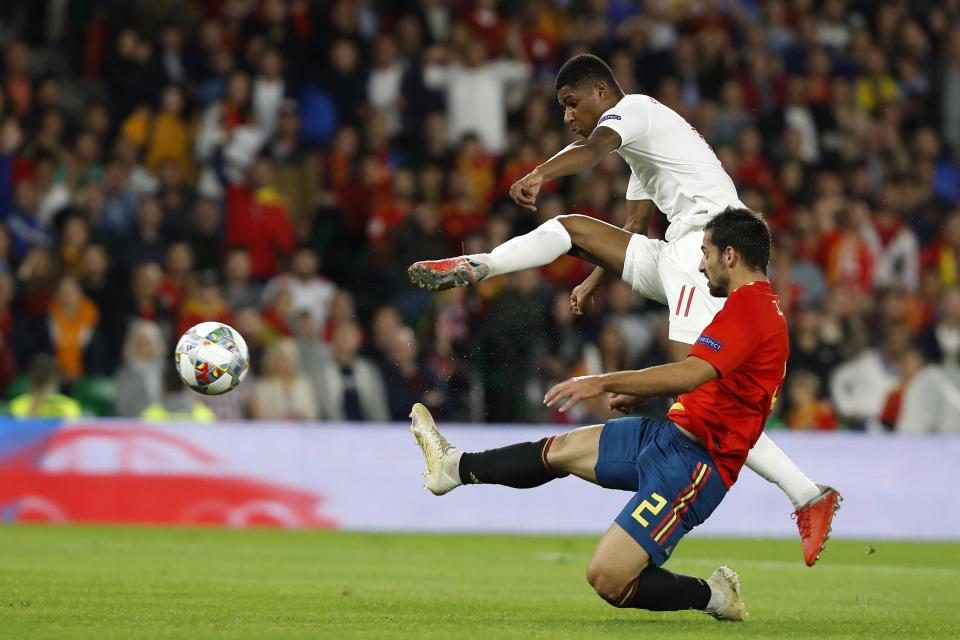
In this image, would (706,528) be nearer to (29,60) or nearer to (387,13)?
(387,13)

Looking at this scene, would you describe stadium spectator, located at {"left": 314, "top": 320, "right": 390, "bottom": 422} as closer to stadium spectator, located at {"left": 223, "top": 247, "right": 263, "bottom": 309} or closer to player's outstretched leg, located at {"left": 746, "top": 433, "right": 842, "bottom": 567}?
stadium spectator, located at {"left": 223, "top": 247, "right": 263, "bottom": 309}

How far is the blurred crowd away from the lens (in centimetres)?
1462

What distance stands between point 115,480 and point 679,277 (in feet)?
23.8

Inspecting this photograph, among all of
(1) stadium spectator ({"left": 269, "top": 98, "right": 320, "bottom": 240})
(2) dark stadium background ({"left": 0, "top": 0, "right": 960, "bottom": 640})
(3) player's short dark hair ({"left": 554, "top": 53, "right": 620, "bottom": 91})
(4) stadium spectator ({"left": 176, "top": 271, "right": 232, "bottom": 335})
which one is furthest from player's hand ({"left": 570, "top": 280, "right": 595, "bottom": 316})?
(1) stadium spectator ({"left": 269, "top": 98, "right": 320, "bottom": 240})

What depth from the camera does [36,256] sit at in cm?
1480

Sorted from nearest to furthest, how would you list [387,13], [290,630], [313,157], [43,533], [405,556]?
1. [290,630]
2. [405,556]
3. [43,533]
4. [313,157]
5. [387,13]

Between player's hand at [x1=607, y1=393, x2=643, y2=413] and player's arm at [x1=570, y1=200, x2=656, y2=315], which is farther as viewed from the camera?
player's arm at [x1=570, y1=200, x2=656, y2=315]

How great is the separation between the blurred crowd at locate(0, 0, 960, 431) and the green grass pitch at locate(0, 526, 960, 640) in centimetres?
167

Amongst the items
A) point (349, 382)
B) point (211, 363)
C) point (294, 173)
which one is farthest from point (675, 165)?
point (294, 173)

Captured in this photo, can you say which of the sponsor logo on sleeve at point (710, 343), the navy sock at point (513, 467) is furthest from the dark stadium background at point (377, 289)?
the sponsor logo on sleeve at point (710, 343)

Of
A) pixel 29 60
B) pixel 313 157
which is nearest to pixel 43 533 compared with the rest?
pixel 313 157

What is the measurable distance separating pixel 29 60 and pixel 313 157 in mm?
3366

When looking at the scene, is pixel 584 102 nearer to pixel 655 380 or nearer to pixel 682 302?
pixel 682 302

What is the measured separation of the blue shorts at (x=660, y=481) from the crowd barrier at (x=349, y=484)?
6.72 metres
